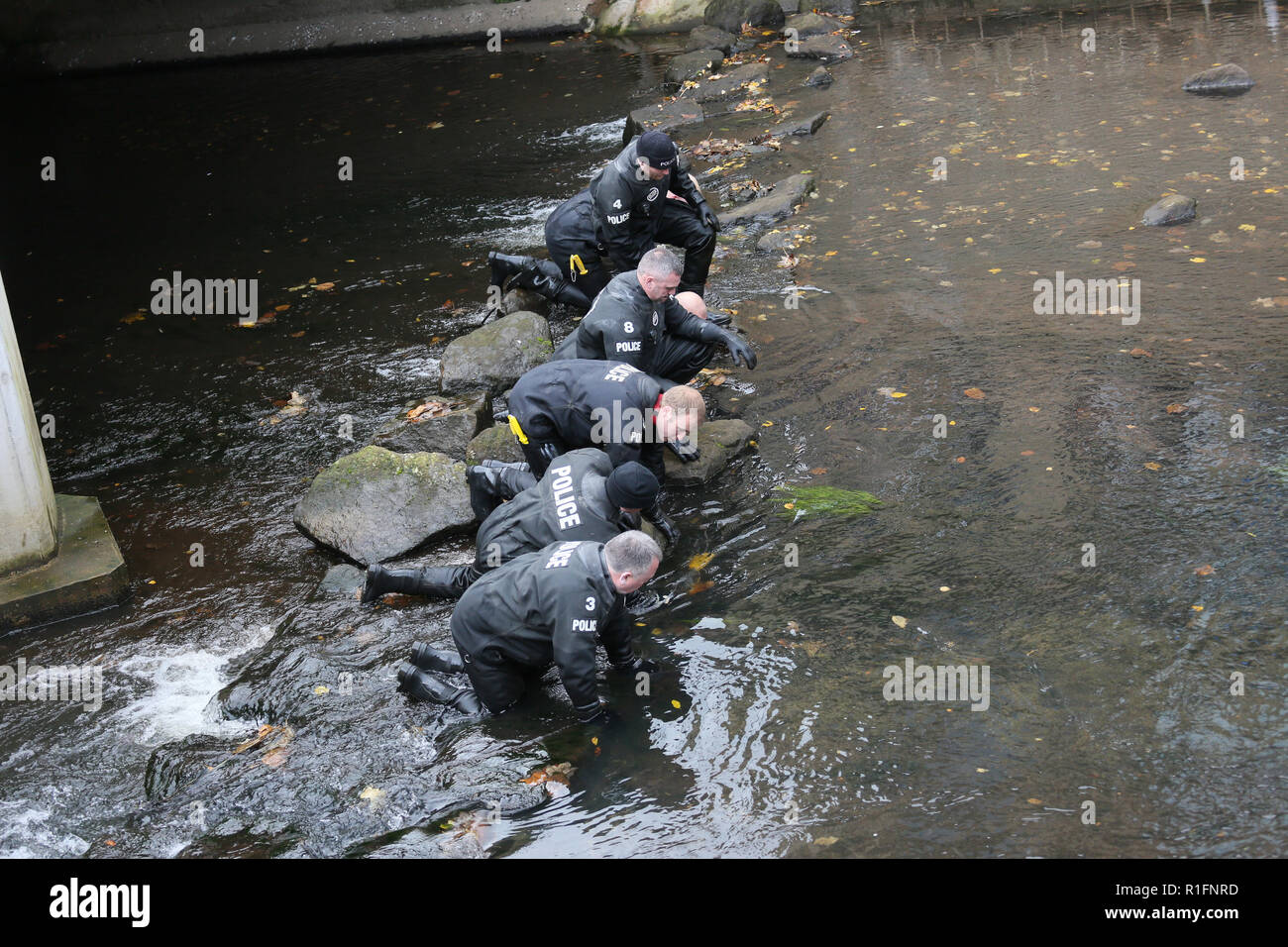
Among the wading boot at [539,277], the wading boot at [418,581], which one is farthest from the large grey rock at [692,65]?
the wading boot at [418,581]

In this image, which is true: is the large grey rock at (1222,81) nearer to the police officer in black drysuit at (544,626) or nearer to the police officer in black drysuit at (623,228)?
the police officer in black drysuit at (623,228)

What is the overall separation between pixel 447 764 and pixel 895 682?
2.25 m

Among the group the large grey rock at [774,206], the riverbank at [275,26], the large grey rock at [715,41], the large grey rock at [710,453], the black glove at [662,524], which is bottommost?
the black glove at [662,524]

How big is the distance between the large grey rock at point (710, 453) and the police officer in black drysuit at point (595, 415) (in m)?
0.26

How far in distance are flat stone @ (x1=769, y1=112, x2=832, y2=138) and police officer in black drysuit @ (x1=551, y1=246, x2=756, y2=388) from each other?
252 inches

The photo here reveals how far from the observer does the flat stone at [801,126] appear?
13234 mm

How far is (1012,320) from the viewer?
834 centimetres

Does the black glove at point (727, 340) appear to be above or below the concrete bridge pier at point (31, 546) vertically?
above

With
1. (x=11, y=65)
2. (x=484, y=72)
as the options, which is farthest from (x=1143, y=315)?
(x=11, y=65)

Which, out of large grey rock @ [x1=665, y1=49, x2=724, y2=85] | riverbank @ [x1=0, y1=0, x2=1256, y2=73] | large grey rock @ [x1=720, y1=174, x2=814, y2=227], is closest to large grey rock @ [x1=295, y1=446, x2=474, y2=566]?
large grey rock @ [x1=720, y1=174, x2=814, y2=227]

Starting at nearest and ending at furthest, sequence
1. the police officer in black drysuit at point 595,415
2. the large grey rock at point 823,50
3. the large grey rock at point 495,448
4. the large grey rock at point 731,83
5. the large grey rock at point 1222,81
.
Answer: the police officer in black drysuit at point 595,415 < the large grey rock at point 495,448 < the large grey rock at point 1222,81 < the large grey rock at point 731,83 < the large grey rock at point 823,50

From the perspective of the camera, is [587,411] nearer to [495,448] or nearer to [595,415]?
[595,415]

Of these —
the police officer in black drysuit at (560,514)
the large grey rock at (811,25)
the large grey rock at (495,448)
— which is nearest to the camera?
the police officer in black drysuit at (560,514)

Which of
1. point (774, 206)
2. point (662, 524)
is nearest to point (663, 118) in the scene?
point (774, 206)
